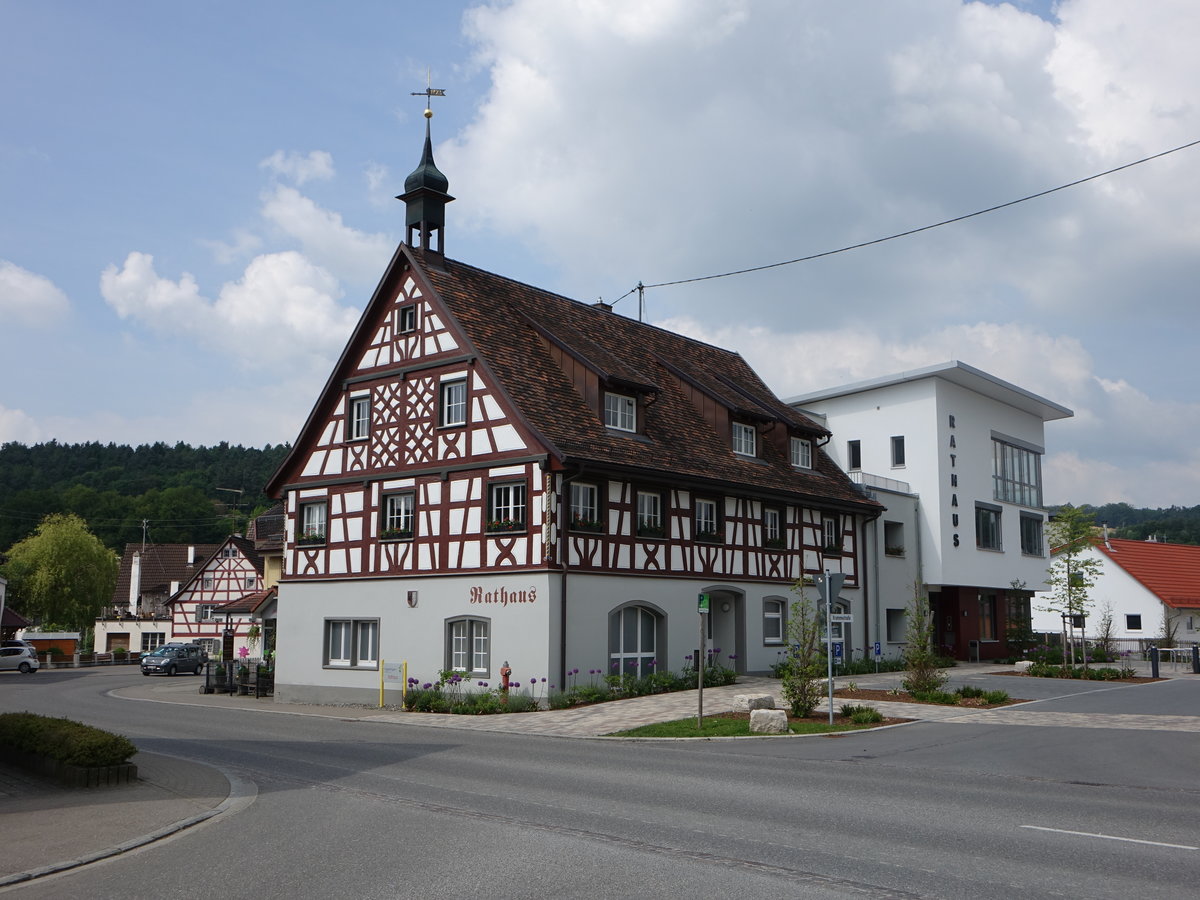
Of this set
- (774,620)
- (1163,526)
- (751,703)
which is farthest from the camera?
(1163,526)

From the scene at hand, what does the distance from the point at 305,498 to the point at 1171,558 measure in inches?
2082

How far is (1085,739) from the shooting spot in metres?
17.7

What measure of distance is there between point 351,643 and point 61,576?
5635cm

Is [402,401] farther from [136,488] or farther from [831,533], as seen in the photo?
[136,488]

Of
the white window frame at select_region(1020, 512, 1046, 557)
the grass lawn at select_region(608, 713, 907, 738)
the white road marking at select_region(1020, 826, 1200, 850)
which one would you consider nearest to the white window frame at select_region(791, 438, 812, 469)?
the white window frame at select_region(1020, 512, 1046, 557)

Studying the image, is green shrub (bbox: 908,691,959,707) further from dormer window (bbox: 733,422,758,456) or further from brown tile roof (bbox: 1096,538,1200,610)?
brown tile roof (bbox: 1096,538,1200,610)

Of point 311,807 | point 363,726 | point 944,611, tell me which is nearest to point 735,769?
point 311,807

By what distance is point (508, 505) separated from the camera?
26.6 meters

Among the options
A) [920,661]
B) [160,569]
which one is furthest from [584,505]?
[160,569]

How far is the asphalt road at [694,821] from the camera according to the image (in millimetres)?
7957

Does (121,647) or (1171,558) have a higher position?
(1171,558)

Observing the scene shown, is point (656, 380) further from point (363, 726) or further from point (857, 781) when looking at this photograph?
point (857, 781)

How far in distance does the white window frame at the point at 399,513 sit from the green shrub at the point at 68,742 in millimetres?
14594

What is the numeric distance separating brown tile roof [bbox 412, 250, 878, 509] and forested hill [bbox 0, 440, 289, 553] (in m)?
68.5
